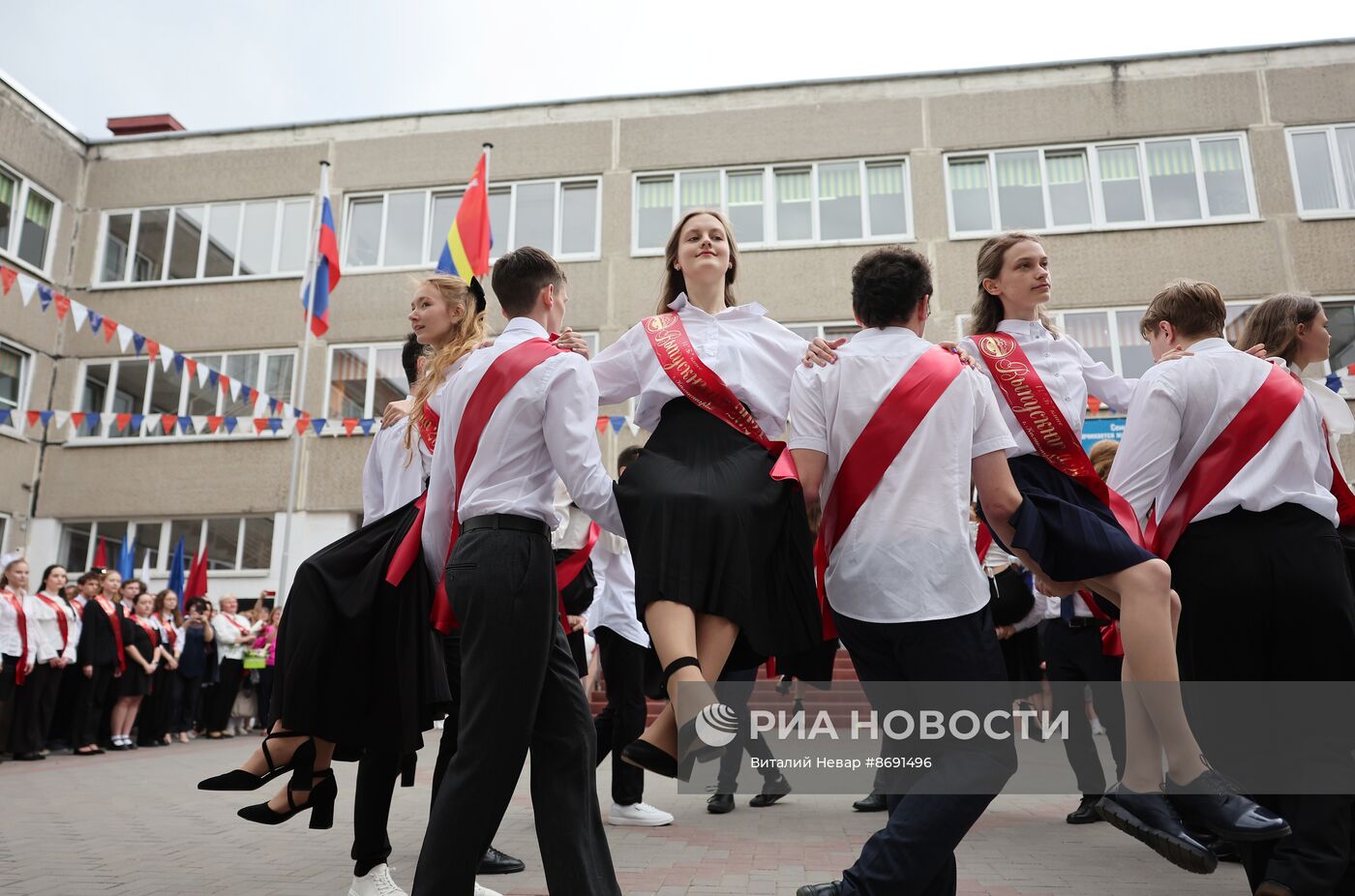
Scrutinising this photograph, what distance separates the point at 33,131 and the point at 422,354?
20.5 metres

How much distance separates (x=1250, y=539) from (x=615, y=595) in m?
3.76

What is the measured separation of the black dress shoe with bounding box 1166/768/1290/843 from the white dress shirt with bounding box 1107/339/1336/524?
0.96m

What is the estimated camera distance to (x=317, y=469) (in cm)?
1958

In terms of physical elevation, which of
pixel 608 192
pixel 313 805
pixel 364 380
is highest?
pixel 608 192

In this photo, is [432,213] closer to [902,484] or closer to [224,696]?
[224,696]

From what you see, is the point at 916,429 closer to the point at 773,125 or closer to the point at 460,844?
the point at 460,844

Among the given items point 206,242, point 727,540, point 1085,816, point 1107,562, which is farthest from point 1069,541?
point 206,242

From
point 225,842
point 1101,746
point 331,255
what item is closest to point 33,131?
point 331,255

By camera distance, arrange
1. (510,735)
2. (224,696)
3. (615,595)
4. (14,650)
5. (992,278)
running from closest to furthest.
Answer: (510,735), (992,278), (615,595), (14,650), (224,696)

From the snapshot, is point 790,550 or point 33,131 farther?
point 33,131

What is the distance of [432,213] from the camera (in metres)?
20.6

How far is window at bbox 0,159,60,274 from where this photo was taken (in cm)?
1981

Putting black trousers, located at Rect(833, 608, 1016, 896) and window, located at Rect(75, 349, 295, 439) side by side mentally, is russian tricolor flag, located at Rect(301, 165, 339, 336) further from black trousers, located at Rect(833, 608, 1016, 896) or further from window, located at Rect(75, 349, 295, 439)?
black trousers, located at Rect(833, 608, 1016, 896)

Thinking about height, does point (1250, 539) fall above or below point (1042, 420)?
below
